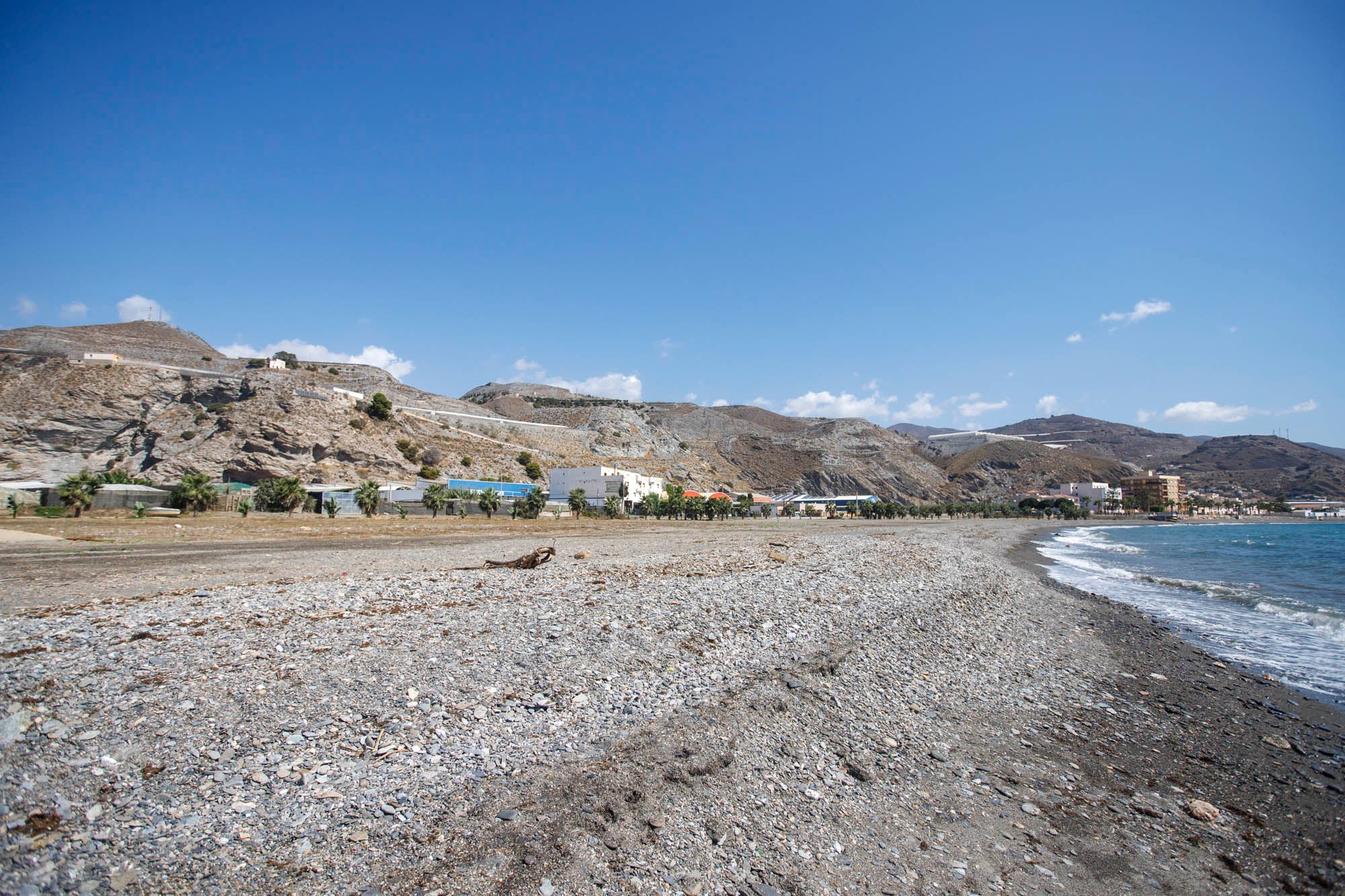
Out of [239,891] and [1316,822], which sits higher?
[239,891]

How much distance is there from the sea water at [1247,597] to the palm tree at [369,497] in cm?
5901

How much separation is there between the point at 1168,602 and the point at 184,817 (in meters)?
28.4

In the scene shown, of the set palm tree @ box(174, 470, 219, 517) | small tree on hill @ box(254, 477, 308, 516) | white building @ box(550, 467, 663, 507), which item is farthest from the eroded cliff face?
palm tree @ box(174, 470, 219, 517)

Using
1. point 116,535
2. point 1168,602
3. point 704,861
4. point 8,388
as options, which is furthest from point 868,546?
point 8,388

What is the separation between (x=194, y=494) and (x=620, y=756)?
6250 centimetres

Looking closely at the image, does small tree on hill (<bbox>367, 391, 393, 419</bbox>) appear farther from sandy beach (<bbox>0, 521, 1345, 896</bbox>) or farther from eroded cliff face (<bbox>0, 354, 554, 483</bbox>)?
sandy beach (<bbox>0, 521, 1345, 896</bbox>)

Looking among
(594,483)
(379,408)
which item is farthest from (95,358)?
(594,483)

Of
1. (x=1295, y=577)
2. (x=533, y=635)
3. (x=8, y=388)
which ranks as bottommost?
(x=1295, y=577)

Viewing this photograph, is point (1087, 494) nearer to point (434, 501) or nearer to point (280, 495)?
point (434, 501)

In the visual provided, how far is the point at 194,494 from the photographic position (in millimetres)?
53062

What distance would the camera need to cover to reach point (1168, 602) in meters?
22.1

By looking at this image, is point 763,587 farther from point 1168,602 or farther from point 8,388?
point 8,388

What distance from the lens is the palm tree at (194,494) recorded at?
173 feet

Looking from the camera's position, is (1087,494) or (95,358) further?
(1087,494)
